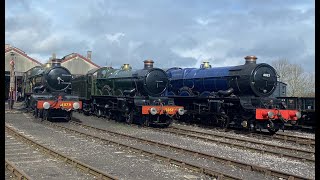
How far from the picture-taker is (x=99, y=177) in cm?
771

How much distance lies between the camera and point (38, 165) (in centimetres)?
911

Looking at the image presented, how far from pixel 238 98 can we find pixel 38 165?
9564 mm

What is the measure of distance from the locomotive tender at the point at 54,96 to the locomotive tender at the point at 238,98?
19.7ft

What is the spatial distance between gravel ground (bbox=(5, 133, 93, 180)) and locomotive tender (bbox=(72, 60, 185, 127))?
7.06m

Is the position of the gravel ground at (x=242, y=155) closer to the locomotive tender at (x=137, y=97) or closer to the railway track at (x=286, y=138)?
the locomotive tender at (x=137, y=97)

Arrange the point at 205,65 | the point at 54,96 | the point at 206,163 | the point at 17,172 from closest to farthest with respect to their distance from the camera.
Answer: the point at 17,172 → the point at 206,163 → the point at 54,96 → the point at 205,65

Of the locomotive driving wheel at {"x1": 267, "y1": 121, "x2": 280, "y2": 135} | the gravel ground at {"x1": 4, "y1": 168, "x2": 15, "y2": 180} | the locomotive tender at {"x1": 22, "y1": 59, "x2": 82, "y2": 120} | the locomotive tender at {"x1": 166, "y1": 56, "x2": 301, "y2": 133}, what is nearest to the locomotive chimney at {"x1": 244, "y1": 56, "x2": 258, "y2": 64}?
the locomotive tender at {"x1": 166, "y1": 56, "x2": 301, "y2": 133}

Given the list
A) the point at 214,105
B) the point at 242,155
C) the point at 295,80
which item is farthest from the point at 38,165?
the point at 295,80

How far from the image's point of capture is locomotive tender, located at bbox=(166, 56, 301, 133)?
15.6 meters

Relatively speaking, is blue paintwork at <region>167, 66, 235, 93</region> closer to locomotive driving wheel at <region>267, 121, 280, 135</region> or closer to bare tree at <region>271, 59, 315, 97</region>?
locomotive driving wheel at <region>267, 121, 280, 135</region>

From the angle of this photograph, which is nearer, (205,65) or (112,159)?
(112,159)

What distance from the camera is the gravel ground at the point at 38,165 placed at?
319 inches

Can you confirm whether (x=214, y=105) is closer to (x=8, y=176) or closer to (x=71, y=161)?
(x=71, y=161)
